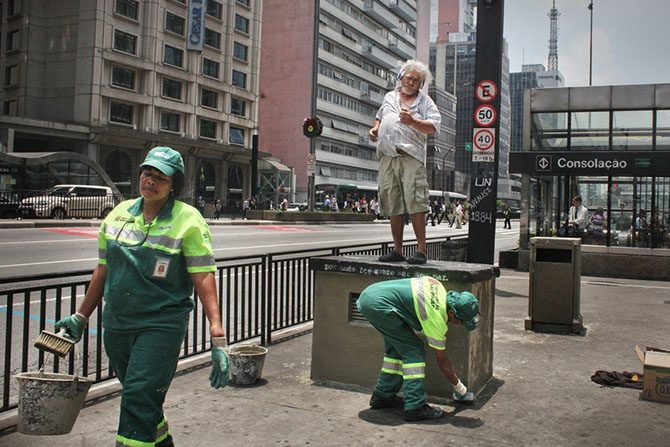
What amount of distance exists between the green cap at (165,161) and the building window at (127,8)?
5027 centimetres

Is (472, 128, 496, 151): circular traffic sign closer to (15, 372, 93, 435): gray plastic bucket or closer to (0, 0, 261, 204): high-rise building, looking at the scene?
(15, 372, 93, 435): gray plastic bucket

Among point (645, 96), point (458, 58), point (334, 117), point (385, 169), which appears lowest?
point (385, 169)

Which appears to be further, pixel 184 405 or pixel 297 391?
pixel 297 391

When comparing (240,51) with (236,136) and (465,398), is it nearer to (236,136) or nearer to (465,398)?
(236,136)

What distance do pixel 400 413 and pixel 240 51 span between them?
61.2 m

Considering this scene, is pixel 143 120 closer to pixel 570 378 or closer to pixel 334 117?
pixel 334 117

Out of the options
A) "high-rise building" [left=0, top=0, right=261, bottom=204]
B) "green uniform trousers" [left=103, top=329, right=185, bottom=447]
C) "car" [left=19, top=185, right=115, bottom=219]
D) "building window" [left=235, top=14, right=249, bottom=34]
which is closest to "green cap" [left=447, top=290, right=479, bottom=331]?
"green uniform trousers" [left=103, top=329, right=185, bottom=447]

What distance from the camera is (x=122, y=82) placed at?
49.1 metres

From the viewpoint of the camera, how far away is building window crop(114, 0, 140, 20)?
48812 mm

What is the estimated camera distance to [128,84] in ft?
163

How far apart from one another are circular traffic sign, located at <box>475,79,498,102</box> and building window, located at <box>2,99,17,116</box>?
1881 inches

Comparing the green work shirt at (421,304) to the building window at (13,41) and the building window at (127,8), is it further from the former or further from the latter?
the building window at (13,41)

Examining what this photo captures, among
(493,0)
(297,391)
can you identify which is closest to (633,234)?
(493,0)

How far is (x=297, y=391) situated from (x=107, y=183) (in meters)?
35.1
